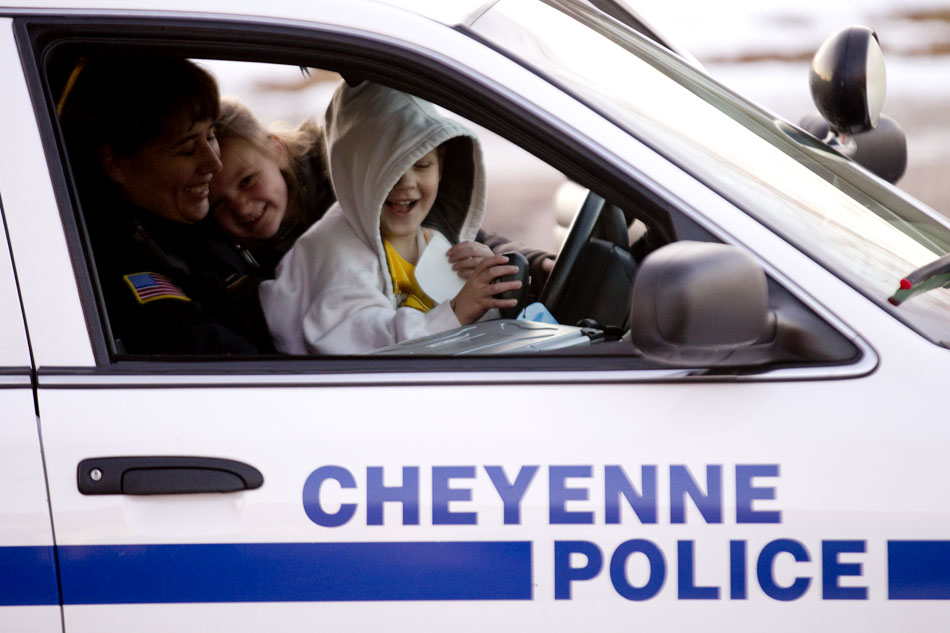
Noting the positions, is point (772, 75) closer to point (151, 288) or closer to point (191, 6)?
point (151, 288)

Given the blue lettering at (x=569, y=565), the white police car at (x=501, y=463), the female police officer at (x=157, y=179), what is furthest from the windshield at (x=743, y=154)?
the female police officer at (x=157, y=179)

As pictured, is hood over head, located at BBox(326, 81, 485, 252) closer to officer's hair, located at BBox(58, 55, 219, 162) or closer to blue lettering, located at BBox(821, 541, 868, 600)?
officer's hair, located at BBox(58, 55, 219, 162)

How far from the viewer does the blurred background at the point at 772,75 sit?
6.58 m

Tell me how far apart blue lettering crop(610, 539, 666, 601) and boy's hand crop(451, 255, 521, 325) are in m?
0.58

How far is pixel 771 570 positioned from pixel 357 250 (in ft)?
3.30

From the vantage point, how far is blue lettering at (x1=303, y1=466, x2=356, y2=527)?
1586 millimetres

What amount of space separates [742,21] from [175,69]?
6.92 m

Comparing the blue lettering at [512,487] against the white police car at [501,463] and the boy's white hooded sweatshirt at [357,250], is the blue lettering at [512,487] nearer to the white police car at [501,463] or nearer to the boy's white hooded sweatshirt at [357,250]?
the white police car at [501,463]

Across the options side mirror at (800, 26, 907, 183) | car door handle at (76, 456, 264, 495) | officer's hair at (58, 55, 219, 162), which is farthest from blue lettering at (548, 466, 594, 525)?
side mirror at (800, 26, 907, 183)

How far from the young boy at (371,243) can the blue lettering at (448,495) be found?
0.49m

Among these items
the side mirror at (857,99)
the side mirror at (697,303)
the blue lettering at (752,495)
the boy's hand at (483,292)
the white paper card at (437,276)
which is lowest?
the blue lettering at (752,495)

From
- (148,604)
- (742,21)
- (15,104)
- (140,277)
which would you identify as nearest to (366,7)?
(15,104)

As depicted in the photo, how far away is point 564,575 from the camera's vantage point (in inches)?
62.2

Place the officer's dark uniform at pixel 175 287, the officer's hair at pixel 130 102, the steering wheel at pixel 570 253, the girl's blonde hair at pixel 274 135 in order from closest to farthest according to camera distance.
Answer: the officer's dark uniform at pixel 175 287
the officer's hair at pixel 130 102
the steering wheel at pixel 570 253
the girl's blonde hair at pixel 274 135
